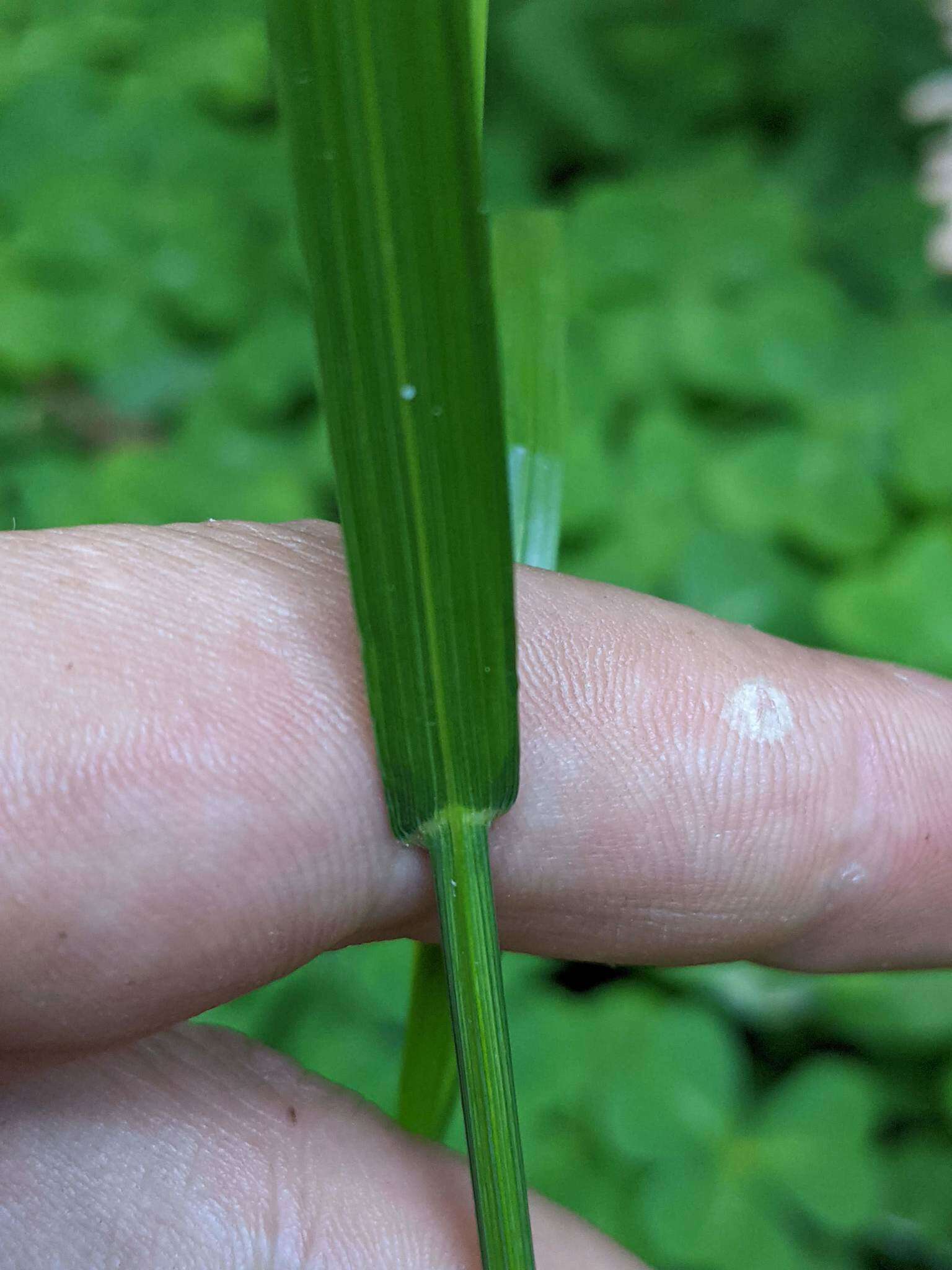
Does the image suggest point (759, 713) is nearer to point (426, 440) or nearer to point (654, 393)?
point (426, 440)

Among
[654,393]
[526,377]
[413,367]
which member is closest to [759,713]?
[526,377]

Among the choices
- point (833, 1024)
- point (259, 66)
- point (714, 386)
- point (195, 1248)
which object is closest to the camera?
point (195, 1248)

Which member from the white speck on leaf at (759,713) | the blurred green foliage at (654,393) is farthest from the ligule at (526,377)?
the blurred green foliage at (654,393)

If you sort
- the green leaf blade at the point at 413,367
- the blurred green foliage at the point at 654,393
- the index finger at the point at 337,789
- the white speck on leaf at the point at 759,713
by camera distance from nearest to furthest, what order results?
the green leaf blade at the point at 413,367 < the index finger at the point at 337,789 < the white speck on leaf at the point at 759,713 < the blurred green foliage at the point at 654,393

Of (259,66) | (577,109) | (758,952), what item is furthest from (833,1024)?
(259,66)

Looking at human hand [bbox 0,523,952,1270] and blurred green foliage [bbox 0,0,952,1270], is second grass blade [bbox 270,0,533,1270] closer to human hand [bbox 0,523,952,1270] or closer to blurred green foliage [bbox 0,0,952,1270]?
human hand [bbox 0,523,952,1270]

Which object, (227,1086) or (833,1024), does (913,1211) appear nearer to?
(833,1024)

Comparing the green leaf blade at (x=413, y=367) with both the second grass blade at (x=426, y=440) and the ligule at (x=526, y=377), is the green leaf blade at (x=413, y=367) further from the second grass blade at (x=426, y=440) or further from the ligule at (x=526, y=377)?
the ligule at (x=526, y=377)

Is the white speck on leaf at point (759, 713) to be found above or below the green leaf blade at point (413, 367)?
below
